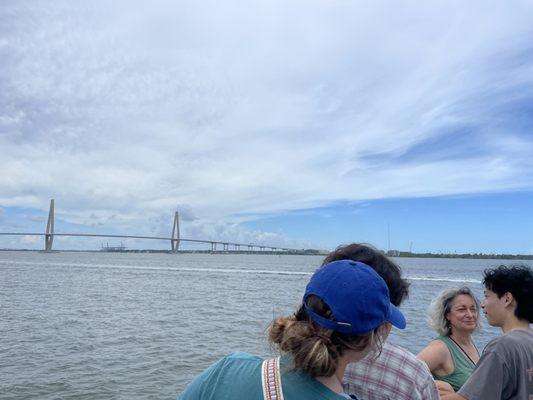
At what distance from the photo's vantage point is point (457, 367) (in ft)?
11.0

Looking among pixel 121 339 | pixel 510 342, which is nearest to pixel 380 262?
pixel 510 342

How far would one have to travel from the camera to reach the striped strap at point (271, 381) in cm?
128

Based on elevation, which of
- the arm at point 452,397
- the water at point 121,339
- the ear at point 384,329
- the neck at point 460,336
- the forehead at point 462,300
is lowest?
the water at point 121,339

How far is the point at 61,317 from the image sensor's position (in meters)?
20.1

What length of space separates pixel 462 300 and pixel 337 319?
2.57m

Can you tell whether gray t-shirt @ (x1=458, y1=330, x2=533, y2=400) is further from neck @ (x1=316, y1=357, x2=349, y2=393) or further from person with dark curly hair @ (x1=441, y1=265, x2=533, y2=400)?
neck @ (x1=316, y1=357, x2=349, y2=393)

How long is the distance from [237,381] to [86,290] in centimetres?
3484

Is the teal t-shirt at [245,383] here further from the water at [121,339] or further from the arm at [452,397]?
the arm at [452,397]

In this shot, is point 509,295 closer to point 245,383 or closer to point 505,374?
point 505,374

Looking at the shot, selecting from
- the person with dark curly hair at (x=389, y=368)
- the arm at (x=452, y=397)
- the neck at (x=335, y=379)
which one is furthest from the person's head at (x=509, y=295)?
the neck at (x=335, y=379)

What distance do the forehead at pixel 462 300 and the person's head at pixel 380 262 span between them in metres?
1.60

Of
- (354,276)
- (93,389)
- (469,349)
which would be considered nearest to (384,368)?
(354,276)

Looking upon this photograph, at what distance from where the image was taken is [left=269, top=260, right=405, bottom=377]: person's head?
1369 millimetres

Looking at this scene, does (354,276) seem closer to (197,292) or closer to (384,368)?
(384,368)
